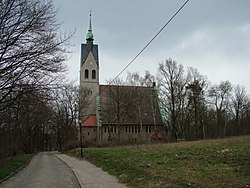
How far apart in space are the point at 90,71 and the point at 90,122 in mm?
11473

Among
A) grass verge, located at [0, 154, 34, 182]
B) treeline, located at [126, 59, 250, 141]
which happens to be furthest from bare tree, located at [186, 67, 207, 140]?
grass verge, located at [0, 154, 34, 182]

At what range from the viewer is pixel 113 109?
6612cm

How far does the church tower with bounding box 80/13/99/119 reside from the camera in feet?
243

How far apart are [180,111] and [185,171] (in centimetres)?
4582

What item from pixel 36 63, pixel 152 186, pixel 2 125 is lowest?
pixel 152 186

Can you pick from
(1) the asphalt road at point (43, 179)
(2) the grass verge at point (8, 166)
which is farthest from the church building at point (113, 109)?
(1) the asphalt road at point (43, 179)

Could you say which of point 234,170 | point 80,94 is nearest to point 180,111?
point 80,94

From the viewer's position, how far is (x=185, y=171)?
1379 cm

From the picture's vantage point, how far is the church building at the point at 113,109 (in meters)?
64.1

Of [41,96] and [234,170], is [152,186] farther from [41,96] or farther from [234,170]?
[41,96]

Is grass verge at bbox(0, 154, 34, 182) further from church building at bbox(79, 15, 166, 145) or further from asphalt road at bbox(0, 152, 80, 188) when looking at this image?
church building at bbox(79, 15, 166, 145)

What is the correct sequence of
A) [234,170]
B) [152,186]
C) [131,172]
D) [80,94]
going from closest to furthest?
[152,186]
[234,170]
[131,172]
[80,94]

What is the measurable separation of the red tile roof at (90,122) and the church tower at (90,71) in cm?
112

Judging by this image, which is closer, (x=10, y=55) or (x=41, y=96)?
(x=10, y=55)
